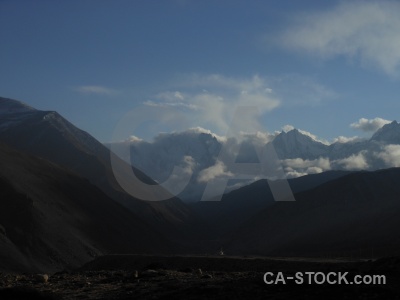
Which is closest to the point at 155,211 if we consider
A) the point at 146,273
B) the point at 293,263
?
the point at 293,263

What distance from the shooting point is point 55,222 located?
10075 cm

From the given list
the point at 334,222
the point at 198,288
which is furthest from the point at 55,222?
the point at 198,288

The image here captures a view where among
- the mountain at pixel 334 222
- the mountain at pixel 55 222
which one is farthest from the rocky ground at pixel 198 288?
the mountain at pixel 334 222

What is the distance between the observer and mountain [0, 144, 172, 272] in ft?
277

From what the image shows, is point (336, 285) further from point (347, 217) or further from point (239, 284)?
point (347, 217)

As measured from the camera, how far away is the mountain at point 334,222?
97750 mm

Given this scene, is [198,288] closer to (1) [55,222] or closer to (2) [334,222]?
(1) [55,222]

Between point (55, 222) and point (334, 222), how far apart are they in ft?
202

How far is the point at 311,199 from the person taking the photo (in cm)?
14762

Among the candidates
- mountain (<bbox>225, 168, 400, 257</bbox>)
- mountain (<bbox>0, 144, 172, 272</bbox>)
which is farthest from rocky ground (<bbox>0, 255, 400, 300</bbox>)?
mountain (<bbox>225, 168, 400, 257</bbox>)

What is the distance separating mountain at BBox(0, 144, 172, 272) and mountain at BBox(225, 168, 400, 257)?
87.9 ft

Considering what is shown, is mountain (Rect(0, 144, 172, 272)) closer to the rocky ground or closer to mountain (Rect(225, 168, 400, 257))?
mountain (Rect(225, 168, 400, 257))

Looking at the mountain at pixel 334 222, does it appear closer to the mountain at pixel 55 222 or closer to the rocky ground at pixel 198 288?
the mountain at pixel 55 222

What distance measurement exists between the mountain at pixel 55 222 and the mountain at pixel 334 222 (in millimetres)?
26793
